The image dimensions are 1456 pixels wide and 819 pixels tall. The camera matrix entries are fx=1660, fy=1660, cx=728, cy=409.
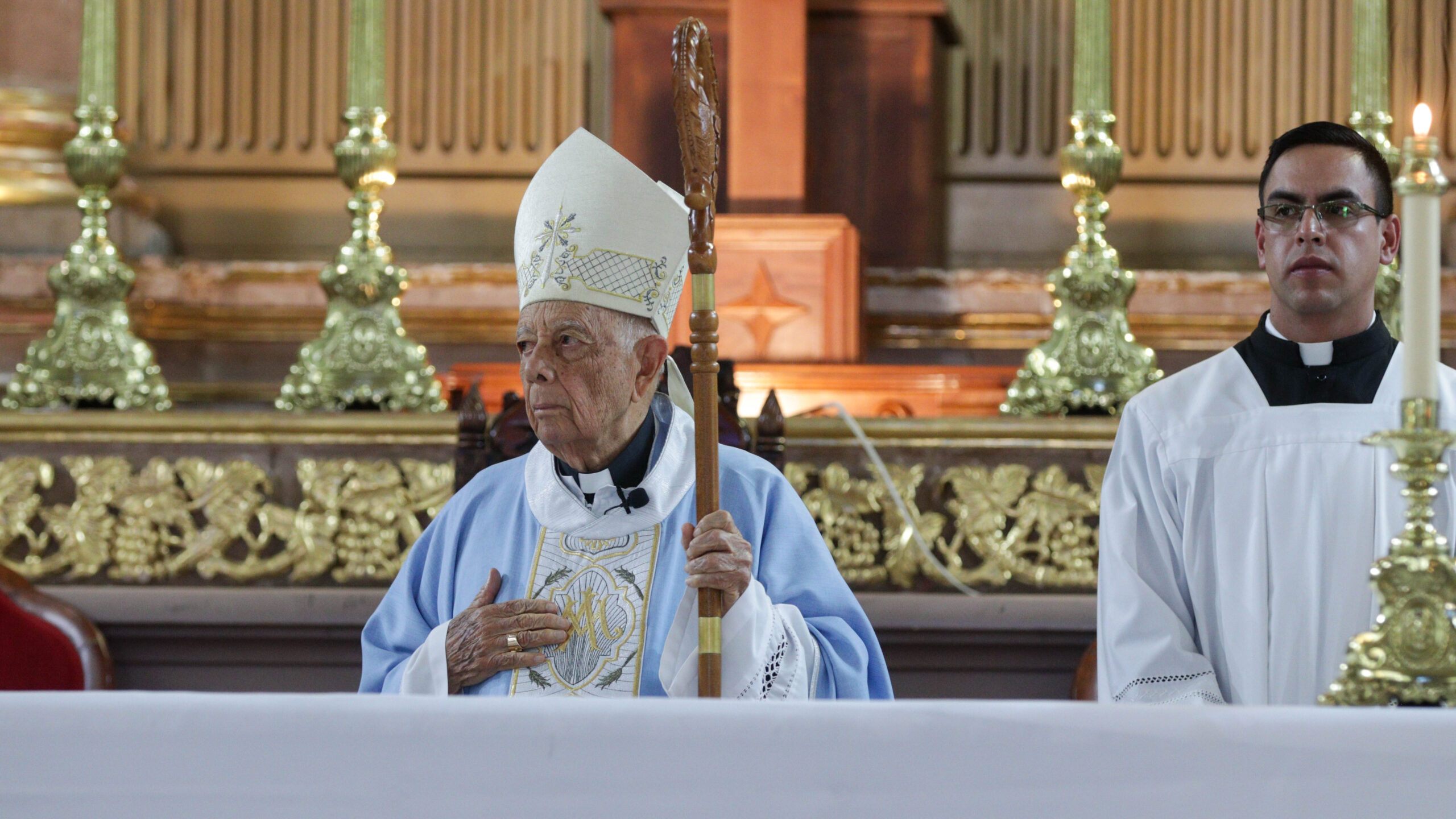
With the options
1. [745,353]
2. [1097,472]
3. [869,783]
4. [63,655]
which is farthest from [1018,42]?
[869,783]

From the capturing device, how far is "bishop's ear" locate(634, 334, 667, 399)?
266 cm

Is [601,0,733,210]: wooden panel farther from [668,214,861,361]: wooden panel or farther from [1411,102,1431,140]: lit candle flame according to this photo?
[1411,102,1431,140]: lit candle flame

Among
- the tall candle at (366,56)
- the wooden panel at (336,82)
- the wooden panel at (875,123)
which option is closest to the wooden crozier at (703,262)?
the tall candle at (366,56)

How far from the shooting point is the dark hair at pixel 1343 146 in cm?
264

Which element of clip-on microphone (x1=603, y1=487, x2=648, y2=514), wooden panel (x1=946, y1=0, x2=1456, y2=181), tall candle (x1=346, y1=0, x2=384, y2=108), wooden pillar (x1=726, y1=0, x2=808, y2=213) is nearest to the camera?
clip-on microphone (x1=603, y1=487, x2=648, y2=514)

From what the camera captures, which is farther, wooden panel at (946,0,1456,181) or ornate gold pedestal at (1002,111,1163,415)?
wooden panel at (946,0,1456,181)

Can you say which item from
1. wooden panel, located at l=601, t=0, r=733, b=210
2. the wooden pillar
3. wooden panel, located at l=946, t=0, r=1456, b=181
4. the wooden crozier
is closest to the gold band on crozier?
the wooden crozier

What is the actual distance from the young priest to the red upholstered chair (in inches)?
87.6

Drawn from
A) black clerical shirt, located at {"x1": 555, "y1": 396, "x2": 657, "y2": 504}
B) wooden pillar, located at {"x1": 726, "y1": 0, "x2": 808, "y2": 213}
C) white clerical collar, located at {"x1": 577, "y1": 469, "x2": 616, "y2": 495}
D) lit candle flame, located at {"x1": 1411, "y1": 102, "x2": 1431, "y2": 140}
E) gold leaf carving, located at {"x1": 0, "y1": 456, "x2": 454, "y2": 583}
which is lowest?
gold leaf carving, located at {"x1": 0, "y1": 456, "x2": 454, "y2": 583}

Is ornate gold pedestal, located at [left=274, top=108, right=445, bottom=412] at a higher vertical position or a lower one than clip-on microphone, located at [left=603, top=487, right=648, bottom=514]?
higher

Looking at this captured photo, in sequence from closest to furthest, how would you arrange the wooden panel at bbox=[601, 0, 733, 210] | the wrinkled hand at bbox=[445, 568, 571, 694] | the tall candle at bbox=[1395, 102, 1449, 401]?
the tall candle at bbox=[1395, 102, 1449, 401]
the wrinkled hand at bbox=[445, 568, 571, 694]
the wooden panel at bbox=[601, 0, 733, 210]

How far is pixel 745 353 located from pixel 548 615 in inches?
75.9

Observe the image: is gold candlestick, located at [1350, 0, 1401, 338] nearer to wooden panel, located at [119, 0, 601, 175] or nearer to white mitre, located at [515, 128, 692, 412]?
white mitre, located at [515, 128, 692, 412]

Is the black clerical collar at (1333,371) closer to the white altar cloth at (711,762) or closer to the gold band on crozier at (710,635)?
the gold band on crozier at (710,635)
